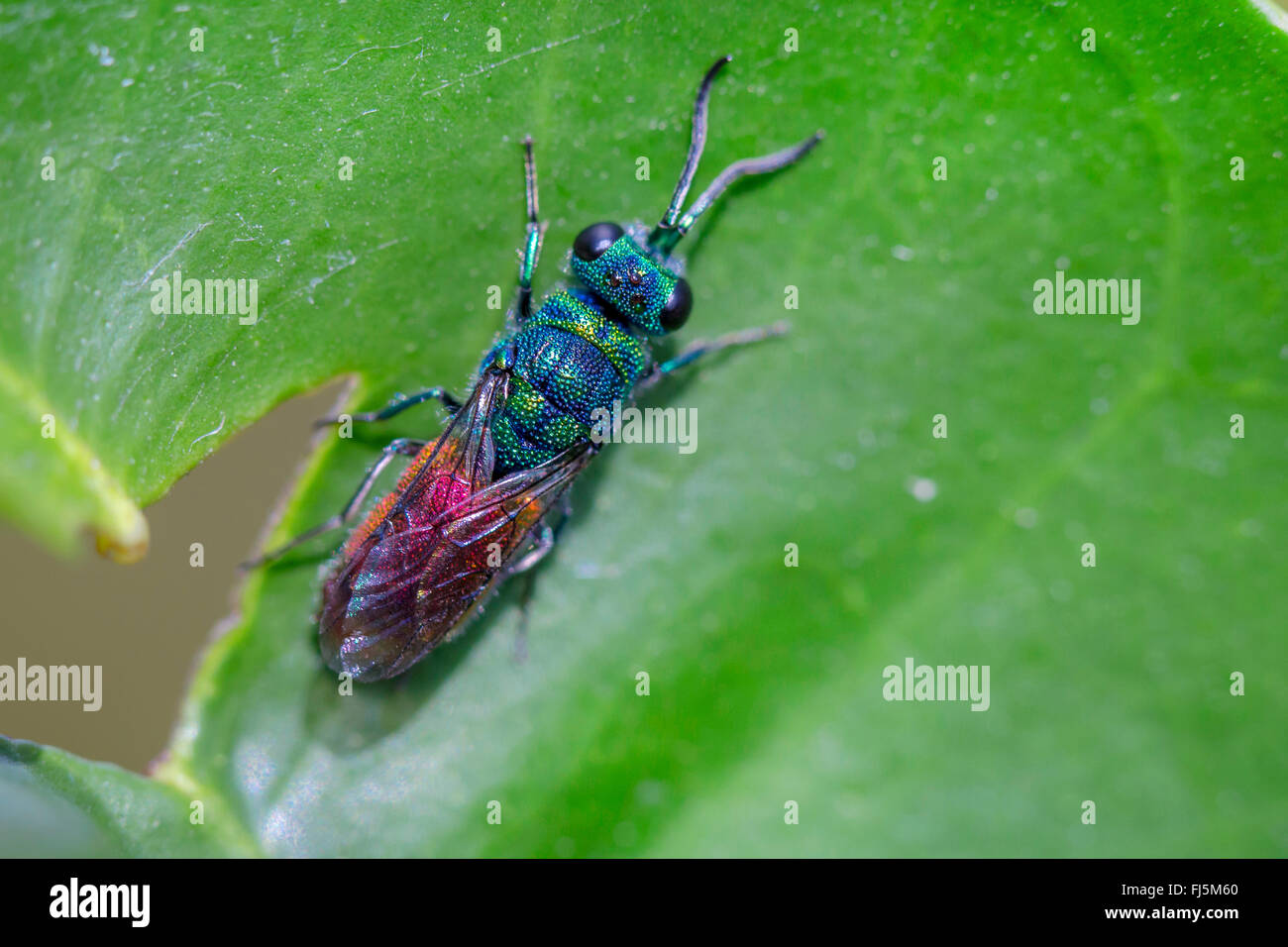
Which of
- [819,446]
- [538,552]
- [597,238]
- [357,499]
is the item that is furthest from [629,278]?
[357,499]

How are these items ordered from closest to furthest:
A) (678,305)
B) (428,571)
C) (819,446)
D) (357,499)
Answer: (819,446) → (357,499) → (678,305) → (428,571)

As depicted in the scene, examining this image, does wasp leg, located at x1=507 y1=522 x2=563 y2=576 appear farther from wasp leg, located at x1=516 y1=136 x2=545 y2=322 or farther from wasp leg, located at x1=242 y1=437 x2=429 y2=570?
wasp leg, located at x1=516 y1=136 x2=545 y2=322

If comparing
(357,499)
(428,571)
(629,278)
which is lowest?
(428,571)

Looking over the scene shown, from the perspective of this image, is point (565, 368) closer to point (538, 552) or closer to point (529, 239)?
point (529, 239)

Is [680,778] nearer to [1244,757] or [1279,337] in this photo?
[1244,757]

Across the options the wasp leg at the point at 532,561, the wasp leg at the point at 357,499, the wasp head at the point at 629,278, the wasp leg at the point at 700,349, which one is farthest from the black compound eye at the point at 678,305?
the wasp leg at the point at 357,499

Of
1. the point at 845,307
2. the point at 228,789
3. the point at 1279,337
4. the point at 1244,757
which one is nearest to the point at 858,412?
the point at 845,307
